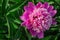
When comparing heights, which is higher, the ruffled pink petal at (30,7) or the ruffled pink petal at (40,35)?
the ruffled pink petal at (30,7)

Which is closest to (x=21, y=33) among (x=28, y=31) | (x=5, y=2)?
(x=28, y=31)

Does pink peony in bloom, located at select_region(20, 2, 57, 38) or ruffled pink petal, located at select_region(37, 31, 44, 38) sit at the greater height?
pink peony in bloom, located at select_region(20, 2, 57, 38)

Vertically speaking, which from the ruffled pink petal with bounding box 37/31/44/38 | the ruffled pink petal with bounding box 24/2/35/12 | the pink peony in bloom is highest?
the ruffled pink petal with bounding box 24/2/35/12

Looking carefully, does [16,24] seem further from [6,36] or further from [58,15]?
[58,15]

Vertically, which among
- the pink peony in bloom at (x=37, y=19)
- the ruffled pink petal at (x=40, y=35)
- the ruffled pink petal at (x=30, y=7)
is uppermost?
the ruffled pink petal at (x=30, y=7)

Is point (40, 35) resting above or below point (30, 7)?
below

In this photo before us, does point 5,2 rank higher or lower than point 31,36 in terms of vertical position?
higher

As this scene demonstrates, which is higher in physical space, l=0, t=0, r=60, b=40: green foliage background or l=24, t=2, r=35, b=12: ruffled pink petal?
l=24, t=2, r=35, b=12: ruffled pink petal

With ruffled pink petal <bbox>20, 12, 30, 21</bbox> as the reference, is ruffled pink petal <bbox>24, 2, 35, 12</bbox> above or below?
above
